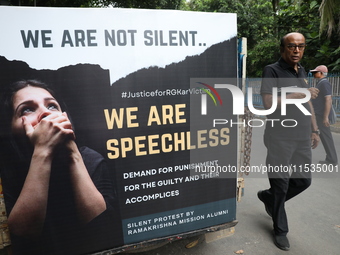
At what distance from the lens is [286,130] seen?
8.69 ft

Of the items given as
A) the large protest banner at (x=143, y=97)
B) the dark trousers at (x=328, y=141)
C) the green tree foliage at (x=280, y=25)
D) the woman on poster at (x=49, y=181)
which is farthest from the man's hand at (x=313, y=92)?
the green tree foliage at (x=280, y=25)

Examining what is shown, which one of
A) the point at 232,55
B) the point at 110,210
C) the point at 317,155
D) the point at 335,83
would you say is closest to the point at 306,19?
the point at 335,83

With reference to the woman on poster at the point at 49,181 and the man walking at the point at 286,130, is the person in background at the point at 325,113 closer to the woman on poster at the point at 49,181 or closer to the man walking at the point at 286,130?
the man walking at the point at 286,130

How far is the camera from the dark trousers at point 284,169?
267 cm

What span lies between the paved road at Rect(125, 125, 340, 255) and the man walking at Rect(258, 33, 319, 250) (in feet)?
0.62

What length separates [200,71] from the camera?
204 centimetres

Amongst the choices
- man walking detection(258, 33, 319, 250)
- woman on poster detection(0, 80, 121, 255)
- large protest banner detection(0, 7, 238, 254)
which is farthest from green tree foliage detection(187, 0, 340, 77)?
woman on poster detection(0, 80, 121, 255)

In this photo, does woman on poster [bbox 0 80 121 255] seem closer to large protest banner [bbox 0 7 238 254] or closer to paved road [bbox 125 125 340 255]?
large protest banner [bbox 0 7 238 254]

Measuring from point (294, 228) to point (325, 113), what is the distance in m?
2.63

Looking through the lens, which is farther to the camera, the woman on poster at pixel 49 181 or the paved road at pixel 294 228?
the paved road at pixel 294 228

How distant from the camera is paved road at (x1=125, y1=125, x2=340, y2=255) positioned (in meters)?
2.65

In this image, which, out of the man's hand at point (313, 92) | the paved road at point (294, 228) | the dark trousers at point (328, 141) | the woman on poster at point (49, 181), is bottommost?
the paved road at point (294, 228)

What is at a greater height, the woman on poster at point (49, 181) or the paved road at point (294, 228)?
the woman on poster at point (49, 181)

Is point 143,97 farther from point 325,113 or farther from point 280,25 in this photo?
point 280,25
